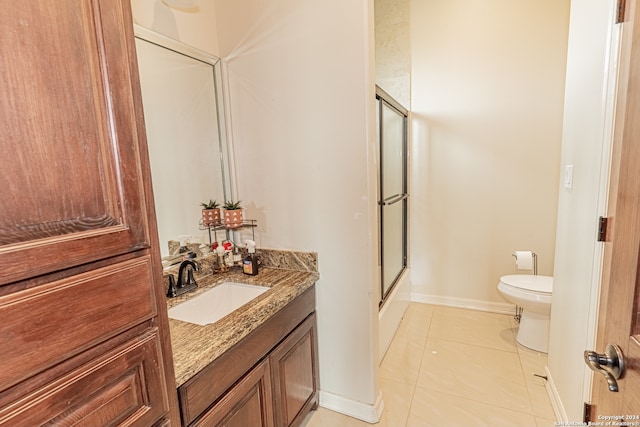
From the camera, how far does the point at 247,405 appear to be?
125cm

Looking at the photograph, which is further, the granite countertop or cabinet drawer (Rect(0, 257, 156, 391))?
the granite countertop

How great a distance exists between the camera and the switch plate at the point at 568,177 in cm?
159

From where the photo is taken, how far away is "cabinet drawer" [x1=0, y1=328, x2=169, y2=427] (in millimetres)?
547

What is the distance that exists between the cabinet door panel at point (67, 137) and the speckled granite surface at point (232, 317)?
50 centimetres

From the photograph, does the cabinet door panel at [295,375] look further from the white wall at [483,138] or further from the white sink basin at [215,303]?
the white wall at [483,138]

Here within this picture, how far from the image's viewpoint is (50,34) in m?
0.55

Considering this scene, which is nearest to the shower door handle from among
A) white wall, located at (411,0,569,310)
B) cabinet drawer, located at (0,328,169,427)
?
white wall, located at (411,0,569,310)

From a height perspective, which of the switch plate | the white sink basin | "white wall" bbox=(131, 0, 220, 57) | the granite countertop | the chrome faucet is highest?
"white wall" bbox=(131, 0, 220, 57)

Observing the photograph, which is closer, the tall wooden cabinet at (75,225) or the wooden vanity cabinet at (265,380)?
the tall wooden cabinet at (75,225)

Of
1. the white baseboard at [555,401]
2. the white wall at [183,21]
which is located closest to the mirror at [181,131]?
the white wall at [183,21]

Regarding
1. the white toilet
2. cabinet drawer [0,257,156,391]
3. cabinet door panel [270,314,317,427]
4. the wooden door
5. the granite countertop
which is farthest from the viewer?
the white toilet

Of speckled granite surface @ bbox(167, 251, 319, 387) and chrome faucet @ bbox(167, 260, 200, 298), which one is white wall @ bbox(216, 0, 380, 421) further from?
chrome faucet @ bbox(167, 260, 200, 298)

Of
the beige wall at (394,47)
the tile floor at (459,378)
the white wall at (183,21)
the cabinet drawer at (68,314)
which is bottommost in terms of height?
the tile floor at (459,378)

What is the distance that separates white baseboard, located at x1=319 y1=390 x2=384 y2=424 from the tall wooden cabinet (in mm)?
1328
